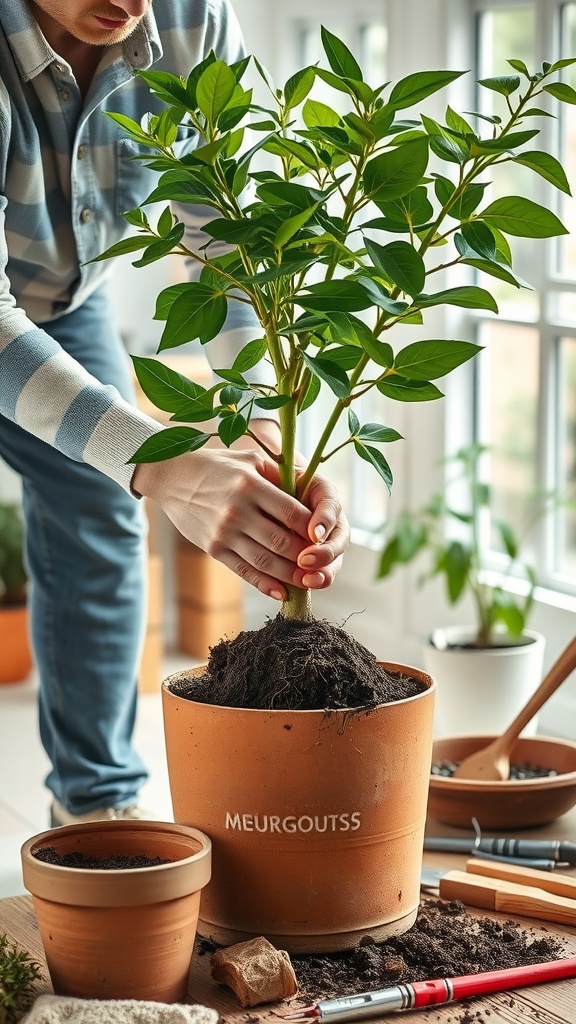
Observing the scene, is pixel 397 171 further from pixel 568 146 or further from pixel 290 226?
pixel 568 146

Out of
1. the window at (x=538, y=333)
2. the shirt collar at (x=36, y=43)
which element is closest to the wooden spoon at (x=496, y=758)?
the shirt collar at (x=36, y=43)

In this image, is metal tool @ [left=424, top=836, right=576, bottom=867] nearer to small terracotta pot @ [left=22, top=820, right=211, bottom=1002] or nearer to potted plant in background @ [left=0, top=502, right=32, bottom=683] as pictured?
small terracotta pot @ [left=22, top=820, right=211, bottom=1002]

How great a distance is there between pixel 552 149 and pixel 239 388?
1.91 meters

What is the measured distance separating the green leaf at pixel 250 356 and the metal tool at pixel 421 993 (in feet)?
1.60

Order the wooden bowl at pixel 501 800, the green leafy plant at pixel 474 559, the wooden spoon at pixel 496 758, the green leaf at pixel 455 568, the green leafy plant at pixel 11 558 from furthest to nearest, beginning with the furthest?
the green leafy plant at pixel 11 558 < the green leaf at pixel 455 568 < the green leafy plant at pixel 474 559 < the wooden spoon at pixel 496 758 < the wooden bowl at pixel 501 800

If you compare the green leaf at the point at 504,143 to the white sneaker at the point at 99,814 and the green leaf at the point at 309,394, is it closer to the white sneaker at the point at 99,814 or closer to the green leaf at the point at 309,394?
the green leaf at the point at 309,394

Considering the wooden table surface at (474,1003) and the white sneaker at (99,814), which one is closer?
the wooden table surface at (474,1003)

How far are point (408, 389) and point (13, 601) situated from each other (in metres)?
2.72

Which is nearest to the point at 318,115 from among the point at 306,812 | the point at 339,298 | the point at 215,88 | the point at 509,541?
the point at 215,88

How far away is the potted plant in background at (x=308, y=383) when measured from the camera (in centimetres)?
96

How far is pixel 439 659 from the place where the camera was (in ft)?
8.09

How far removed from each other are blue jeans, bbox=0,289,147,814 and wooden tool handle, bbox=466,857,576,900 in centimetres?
72

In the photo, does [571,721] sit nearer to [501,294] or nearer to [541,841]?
[501,294]

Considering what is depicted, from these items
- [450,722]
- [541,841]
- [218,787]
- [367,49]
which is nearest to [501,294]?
[367,49]
